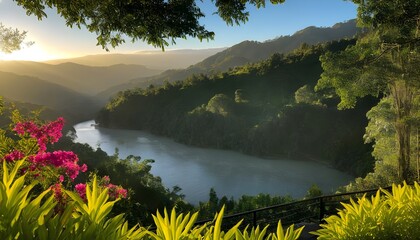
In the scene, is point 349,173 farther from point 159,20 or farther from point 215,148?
point 159,20

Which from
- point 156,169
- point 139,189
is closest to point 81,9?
point 139,189

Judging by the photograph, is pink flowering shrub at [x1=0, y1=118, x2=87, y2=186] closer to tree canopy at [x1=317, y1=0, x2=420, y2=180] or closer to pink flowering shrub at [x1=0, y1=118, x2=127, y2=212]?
pink flowering shrub at [x1=0, y1=118, x2=127, y2=212]

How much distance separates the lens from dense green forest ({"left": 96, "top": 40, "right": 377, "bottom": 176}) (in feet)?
183

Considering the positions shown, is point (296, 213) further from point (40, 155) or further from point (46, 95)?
point (46, 95)

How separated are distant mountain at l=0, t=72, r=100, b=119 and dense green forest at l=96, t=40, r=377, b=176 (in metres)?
44.4

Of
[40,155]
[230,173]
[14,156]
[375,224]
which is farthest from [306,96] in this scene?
[375,224]

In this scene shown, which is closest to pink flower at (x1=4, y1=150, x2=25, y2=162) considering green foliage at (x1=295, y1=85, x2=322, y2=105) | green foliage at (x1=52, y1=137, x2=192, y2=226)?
green foliage at (x1=52, y1=137, x2=192, y2=226)

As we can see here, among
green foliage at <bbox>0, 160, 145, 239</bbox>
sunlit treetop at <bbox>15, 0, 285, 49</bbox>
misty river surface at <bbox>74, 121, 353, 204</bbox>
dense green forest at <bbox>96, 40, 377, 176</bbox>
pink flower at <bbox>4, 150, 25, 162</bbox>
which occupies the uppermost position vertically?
sunlit treetop at <bbox>15, 0, 285, 49</bbox>

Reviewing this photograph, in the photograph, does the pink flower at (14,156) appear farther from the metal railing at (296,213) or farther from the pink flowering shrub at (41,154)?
the metal railing at (296,213)

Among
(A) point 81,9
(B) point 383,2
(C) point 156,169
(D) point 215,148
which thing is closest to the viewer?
(A) point 81,9

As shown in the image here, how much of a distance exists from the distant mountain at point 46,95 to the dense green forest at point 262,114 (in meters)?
44.4

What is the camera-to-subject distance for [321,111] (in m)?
59.2

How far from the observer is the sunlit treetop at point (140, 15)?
5.77 m

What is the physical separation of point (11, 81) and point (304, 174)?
12938cm
